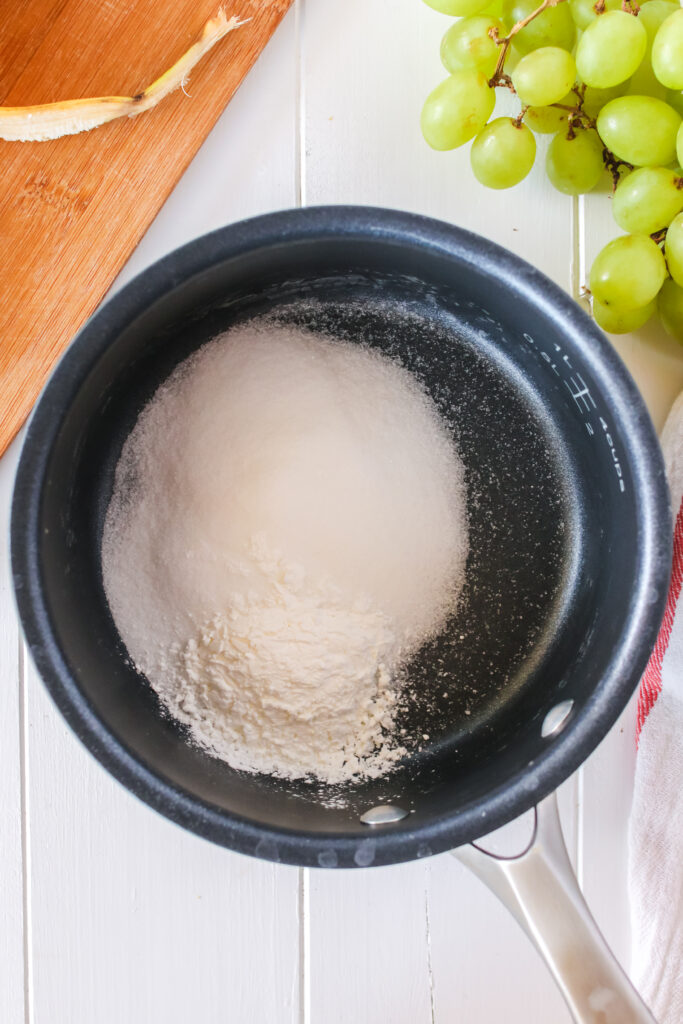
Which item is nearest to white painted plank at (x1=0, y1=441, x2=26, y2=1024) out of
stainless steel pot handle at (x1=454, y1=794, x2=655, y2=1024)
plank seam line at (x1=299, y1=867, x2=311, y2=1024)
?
plank seam line at (x1=299, y1=867, x2=311, y2=1024)

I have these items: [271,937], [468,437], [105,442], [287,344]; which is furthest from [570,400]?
[271,937]

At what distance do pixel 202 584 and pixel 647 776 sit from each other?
0.33m

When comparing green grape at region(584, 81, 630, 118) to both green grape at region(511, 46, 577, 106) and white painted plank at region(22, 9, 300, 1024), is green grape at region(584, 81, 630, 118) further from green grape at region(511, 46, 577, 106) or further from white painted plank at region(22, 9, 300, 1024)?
white painted plank at region(22, 9, 300, 1024)

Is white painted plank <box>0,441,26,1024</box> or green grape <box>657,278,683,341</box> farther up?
green grape <box>657,278,683,341</box>

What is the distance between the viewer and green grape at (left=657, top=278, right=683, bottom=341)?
0.50m

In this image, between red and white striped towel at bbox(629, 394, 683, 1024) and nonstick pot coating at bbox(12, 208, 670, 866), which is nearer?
nonstick pot coating at bbox(12, 208, 670, 866)

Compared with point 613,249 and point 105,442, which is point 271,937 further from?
point 613,249

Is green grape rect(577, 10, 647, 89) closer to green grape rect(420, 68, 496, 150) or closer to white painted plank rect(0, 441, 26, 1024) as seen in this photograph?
green grape rect(420, 68, 496, 150)

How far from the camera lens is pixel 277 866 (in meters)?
0.54

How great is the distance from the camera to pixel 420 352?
506 mm

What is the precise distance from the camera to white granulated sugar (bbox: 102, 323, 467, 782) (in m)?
0.47

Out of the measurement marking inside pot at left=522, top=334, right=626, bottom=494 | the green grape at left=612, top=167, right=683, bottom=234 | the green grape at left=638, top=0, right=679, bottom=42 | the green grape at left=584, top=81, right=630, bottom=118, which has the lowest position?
the measurement marking inside pot at left=522, top=334, right=626, bottom=494

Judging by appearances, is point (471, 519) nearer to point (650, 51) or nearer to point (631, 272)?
point (631, 272)

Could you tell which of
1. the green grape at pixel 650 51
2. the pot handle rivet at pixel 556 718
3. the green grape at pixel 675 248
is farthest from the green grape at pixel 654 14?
the pot handle rivet at pixel 556 718
